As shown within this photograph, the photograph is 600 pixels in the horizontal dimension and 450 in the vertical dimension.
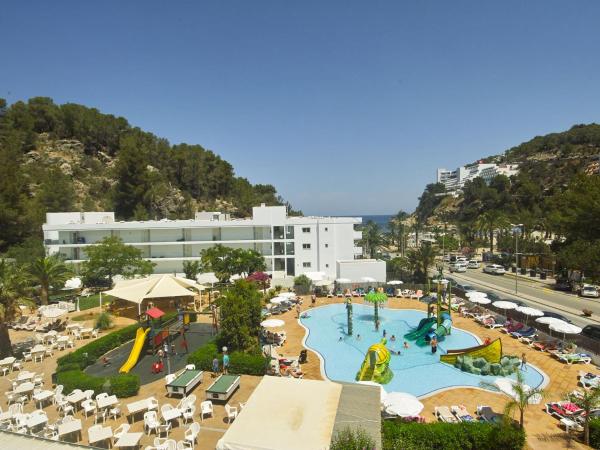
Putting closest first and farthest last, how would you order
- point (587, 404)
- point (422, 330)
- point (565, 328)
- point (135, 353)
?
point (587, 404), point (135, 353), point (565, 328), point (422, 330)

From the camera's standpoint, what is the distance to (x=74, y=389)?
640 inches

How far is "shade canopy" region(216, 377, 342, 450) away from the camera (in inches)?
387

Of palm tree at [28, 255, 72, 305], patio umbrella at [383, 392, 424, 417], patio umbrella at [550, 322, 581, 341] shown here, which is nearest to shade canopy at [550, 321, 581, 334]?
patio umbrella at [550, 322, 581, 341]

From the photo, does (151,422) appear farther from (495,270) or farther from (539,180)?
(539,180)

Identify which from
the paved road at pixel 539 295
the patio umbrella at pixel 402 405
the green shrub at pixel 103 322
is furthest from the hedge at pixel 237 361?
the paved road at pixel 539 295

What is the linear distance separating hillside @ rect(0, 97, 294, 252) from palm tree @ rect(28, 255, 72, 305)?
19109 mm

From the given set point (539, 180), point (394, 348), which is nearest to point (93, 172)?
point (394, 348)

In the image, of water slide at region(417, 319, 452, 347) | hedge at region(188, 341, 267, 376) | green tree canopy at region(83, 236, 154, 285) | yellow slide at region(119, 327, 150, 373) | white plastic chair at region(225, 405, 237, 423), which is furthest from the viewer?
green tree canopy at region(83, 236, 154, 285)

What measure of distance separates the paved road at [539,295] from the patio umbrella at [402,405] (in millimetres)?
23023

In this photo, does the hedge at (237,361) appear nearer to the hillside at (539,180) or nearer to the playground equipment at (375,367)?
the playground equipment at (375,367)

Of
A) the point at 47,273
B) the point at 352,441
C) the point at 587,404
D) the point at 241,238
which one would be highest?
the point at 241,238

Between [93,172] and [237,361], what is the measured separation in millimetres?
72634

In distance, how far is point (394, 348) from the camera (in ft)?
82.1

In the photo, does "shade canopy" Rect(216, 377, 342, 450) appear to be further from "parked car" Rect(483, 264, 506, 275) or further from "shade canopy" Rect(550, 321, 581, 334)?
"parked car" Rect(483, 264, 506, 275)
